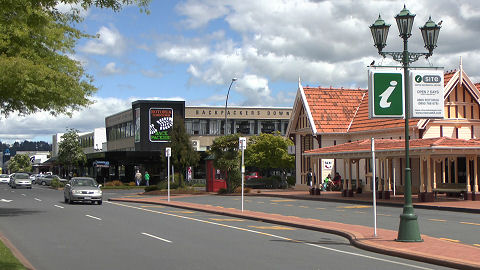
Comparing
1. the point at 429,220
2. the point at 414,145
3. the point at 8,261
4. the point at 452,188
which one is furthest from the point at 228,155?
the point at 8,261

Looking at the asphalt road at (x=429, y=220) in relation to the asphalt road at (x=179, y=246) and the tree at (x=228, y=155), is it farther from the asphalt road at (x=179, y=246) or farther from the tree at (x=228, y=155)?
the tree at (x=228, y=155)

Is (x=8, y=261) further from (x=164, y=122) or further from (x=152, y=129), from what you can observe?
(x=164, y=122)

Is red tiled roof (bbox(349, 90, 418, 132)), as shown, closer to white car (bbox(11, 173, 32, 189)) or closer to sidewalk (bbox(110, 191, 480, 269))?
sidewalk (bbox(110, 191, 480, 269))

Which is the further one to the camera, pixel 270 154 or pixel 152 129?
pixel 152 129

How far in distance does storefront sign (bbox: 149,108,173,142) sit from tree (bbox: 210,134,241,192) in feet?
96.8

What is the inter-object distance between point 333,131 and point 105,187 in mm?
24319

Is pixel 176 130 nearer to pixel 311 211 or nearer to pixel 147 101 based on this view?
pixel 311 211

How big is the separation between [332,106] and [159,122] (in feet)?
97.5

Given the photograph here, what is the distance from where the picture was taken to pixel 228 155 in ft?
138

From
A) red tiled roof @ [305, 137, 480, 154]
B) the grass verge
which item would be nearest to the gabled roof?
red tiled roof @ [305, 137, 480, 154]

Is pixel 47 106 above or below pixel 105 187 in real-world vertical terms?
above

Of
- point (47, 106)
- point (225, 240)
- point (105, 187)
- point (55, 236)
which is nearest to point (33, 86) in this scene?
point (47, 106)

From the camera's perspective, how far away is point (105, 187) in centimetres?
5803

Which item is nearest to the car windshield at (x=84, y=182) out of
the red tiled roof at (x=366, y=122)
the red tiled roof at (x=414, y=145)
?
the red tiled roof at (x=414, y=145)
